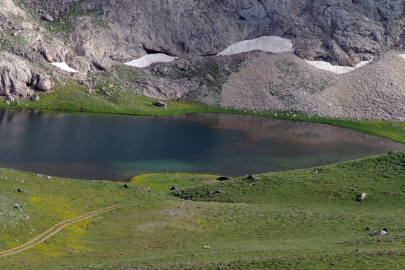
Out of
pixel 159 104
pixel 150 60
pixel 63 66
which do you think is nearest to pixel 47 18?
pixel 63 66

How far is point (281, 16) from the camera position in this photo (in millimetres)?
172625

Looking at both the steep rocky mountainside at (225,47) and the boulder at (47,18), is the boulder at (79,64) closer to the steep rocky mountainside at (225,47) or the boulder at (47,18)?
the steep rocky mountainside at (225,47)

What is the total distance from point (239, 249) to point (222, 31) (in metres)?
152

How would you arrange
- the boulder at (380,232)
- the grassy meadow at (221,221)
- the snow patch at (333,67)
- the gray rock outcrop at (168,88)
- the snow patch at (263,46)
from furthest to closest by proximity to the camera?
the snow patch at (263,46) → the snow patch at (333,67) → the gray rock outcrop at (168,88) → the boulder at (380,232) → the grassy meadow at (221,221)

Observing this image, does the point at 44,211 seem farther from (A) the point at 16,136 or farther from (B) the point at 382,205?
(A) the point at 16,136

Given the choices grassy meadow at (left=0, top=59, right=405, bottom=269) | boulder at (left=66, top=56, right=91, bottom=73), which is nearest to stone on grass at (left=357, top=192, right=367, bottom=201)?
grassy meadow at (left=0, top=59, right=405, bottom=269)

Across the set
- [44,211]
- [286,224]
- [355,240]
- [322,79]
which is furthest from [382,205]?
[322,79]

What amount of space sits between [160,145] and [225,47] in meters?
98.9

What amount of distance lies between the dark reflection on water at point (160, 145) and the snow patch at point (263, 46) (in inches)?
2223

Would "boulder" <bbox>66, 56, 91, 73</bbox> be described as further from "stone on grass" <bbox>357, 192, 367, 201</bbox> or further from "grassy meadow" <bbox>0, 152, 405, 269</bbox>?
"stone on grass" <bbox>357, 192, 367, 201</bbox>

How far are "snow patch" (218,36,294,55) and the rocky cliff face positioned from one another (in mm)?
2601

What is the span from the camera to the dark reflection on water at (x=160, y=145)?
64.6 meters

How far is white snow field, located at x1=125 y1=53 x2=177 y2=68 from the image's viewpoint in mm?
153000

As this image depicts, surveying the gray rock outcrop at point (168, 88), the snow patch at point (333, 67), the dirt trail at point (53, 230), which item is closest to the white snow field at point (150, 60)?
the gray rock outcrop at point (168, 88)
